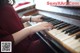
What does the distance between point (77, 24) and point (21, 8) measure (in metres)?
1.96

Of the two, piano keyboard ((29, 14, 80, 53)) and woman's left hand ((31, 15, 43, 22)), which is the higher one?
piano keyboard ((29, 14, 80, 53))

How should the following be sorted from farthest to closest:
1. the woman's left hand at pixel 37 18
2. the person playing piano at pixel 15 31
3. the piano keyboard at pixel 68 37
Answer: the woman's left hand at pixel 37 18
the person playing piano at pixel 15 31
the piano keyboard at pixel 68 37

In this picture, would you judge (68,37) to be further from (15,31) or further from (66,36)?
(15,31)

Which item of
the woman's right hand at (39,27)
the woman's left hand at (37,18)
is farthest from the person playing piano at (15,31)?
the woman's left hand at (37,18)

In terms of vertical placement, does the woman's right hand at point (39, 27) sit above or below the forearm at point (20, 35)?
above

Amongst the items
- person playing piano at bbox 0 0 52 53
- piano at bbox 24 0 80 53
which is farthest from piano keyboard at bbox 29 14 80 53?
person playing piano at bbox 0 0 52 53

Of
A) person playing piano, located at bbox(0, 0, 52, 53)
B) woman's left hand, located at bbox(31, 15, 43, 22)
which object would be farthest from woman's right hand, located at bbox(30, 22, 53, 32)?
woman's left hand, located at bbox(31, 15, 43, 22)

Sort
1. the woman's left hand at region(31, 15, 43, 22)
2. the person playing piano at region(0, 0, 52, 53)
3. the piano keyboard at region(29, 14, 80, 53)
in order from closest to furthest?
the piano keyboard at region(29, 14, 80, 53) → the person playing piano at region(0, 0, 52, 53) → the woman's left hand at region(31, 15, 43, 22)

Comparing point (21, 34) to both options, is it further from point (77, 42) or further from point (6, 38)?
point (77, 42)

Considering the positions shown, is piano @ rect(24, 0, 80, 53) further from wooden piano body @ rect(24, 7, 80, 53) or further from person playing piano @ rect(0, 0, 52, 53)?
person playing piano @ rect(0, 0, 52, 53)

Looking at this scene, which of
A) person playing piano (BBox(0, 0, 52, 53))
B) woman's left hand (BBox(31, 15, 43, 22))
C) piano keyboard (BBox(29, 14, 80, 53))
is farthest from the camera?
woman's left hand (BBox(31, 15, 43, 22))

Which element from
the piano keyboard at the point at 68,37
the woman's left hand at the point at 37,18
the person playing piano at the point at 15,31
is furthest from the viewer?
the woman's left hand at the point at 37,18

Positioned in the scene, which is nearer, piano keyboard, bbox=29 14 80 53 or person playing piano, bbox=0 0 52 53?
piano keyboard, bbox=29 14 80 53

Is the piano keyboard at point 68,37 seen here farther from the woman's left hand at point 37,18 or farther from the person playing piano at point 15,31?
the woman's left hand at point 37,18
